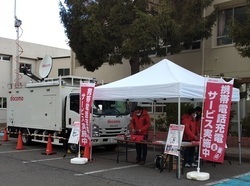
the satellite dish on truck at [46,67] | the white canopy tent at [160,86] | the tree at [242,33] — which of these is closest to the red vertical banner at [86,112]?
the white canopy tent at [160,86]

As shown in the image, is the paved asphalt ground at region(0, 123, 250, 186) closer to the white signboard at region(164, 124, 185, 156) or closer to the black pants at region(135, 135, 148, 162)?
the black pants at region(135, 135, 148, 162)

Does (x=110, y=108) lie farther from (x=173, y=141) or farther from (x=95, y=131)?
(x=173, y=141)

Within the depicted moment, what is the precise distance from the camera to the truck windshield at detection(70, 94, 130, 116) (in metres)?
12.9

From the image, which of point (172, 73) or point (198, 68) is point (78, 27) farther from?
point (172, 73)

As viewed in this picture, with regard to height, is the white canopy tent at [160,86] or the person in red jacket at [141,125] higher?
the white canopy tent at [160,86]

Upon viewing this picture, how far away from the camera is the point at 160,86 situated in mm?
9438

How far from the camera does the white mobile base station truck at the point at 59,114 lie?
12.9 m

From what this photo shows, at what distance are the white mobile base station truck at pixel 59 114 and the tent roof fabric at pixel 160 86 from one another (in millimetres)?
1967

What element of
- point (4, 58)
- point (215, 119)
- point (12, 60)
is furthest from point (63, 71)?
point (215, 119)

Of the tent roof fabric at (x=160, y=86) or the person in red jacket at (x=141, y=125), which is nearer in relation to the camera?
the tent roof fabric at (x=160, y=86)

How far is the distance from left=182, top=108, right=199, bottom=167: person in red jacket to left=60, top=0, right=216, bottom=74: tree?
5758 mm

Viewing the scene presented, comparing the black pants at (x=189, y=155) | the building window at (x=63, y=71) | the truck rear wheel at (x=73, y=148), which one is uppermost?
the building window at (x=63, y=71)

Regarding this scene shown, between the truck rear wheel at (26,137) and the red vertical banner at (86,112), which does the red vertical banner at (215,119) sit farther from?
the truck rear wheel at (26,137)

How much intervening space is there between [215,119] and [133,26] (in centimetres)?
758
